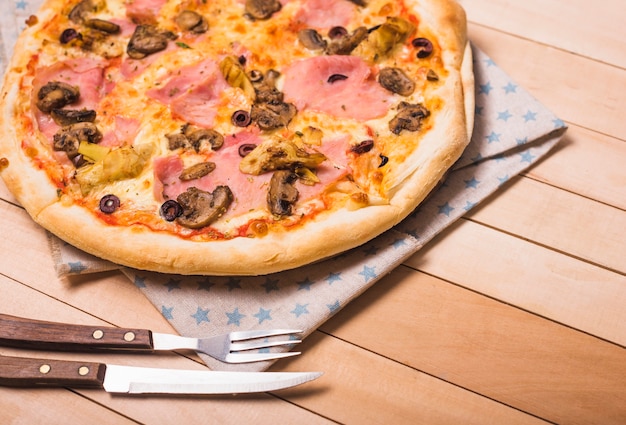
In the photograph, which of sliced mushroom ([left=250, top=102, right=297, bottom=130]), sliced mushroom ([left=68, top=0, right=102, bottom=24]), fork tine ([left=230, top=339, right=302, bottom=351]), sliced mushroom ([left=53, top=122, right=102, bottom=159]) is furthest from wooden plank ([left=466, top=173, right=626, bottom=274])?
sliced mushroom ([left=68, top=0, right=102, bottom=24])

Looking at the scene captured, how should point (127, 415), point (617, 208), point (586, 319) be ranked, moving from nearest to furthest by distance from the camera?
point (127, 415) < point (586, 319) < point (617, 208)

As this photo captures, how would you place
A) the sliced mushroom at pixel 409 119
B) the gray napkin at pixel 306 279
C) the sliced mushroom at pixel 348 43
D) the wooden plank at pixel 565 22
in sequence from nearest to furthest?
the gray napkin at pixel 306 279, the sliced mushroom at pixel 409 119, the sliced mushroom at pixel 348 43, the wooden plank at pixel 565 22

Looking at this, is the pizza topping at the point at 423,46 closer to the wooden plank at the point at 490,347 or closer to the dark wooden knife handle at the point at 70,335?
the wooden plank at the point at 490,347

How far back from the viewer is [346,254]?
3.40 meters

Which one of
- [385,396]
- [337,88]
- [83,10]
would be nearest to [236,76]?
[337,88]

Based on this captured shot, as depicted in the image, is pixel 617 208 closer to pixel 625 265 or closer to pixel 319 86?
pixel 625 265

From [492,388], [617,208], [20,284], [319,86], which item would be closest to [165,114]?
[319,86]

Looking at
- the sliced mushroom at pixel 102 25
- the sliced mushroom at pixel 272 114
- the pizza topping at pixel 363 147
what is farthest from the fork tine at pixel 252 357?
the sliced mushroom at pixel 102 25

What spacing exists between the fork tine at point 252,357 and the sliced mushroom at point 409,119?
4.20 feet

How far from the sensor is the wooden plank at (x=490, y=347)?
3.04 metres

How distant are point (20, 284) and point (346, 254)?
5.20ft

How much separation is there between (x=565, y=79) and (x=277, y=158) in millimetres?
1939

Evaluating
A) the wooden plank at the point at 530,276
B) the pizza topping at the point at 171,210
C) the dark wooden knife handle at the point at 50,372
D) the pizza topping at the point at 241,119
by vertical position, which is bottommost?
the dark wooden knife handle at the point at 50,372

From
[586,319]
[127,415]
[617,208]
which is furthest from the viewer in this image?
[617,208]
